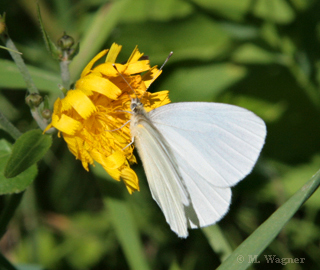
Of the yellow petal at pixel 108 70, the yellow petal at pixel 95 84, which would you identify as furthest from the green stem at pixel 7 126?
the yellow petal at pixel 108 70

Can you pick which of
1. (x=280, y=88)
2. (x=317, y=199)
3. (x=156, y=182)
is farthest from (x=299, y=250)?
(x=156, y=182)

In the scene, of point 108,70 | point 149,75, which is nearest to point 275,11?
point 149,75

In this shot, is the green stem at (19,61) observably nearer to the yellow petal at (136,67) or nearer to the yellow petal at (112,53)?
the yellow petal at (112,53)

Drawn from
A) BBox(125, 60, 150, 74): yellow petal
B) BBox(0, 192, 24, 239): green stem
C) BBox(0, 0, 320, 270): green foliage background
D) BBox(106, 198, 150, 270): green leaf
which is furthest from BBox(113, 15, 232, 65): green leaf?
BBox(0, 192, 24, 239): green stem

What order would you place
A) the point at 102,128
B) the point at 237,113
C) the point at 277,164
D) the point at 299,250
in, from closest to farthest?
the point at 237,113
the point at 102,128
the point at 299,250
the point at 277,164

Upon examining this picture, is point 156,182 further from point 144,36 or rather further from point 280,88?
point 280,88
